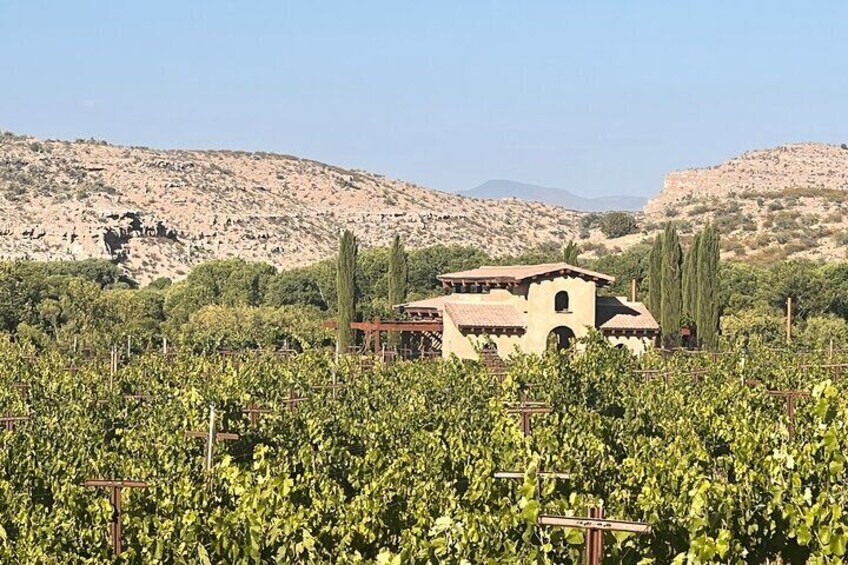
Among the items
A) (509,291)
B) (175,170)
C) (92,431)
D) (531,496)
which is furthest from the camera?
(175,170)

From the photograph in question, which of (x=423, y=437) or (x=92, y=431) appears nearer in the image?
(x=423, y=437)

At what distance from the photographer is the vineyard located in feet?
33.9

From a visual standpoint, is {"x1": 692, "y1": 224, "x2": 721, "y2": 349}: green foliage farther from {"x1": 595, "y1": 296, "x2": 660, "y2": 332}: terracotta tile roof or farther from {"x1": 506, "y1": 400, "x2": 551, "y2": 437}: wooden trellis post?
{"x1": 506, "y1": 400, "x2": 551, "y2": 437}: wooden trellis post

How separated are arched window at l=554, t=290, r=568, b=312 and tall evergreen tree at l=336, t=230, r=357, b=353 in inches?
298

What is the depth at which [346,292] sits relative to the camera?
4828 cm

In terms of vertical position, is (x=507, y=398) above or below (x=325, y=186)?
below

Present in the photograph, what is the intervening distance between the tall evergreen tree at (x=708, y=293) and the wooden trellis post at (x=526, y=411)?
26668 millimetres

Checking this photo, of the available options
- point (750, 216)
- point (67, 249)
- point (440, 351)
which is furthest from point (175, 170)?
point (440, 351)

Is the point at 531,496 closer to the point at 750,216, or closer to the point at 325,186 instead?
the point at 750,216

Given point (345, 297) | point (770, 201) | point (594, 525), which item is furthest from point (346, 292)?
point (770, 201)

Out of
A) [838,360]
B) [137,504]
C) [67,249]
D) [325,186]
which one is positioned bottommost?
[137,504]

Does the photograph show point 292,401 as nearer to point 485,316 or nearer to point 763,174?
point 485,316

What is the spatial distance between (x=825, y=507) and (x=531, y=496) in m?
2.42

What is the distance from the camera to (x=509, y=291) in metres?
44.2
